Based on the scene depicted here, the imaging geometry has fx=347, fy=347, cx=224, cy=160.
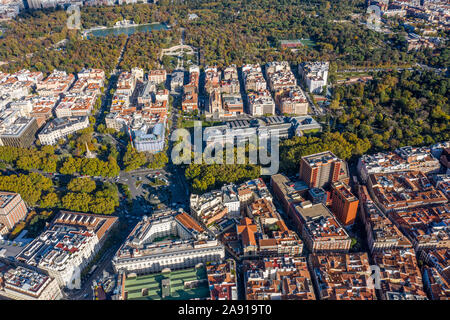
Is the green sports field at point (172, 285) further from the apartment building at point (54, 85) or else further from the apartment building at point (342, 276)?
the apartment building at point (54, 85)

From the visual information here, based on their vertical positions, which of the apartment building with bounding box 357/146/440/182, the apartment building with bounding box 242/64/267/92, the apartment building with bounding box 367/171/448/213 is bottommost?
the apartment building with bounding box 367/171/448/213

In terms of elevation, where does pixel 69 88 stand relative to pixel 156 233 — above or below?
above

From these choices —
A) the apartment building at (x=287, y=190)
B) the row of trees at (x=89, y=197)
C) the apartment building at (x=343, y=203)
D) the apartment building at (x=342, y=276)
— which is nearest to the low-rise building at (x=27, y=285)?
the row of trees at (x=89, y=197)

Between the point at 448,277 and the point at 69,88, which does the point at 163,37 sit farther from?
the point at 448,277

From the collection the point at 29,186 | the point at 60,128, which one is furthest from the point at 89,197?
the point at 60,128

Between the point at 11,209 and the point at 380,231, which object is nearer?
the point at 380,231

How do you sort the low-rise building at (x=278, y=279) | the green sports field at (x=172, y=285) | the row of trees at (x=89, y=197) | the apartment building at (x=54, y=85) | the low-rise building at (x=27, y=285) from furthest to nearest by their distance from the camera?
1. the apartment building at (x=54, y=85)
2. the row of trees at (x=89, y=197)
3. the low-rise building at (x=27, y=285)
4. the green sports field at (x=172, y=285)
5. the low-rise building at (x=278, y=279)

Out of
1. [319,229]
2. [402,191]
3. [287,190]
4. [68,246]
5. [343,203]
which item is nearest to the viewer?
[68,246]

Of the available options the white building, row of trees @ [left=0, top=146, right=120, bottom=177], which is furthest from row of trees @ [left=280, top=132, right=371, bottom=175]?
row of trees @ [left=0, top=146, right=120, bottom=177]

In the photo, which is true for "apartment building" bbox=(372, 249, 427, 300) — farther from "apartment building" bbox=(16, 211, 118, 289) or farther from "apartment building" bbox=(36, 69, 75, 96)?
"apartment building" bbox=(36, 69, 75, 96)

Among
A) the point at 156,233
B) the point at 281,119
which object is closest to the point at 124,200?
the point at 156,233

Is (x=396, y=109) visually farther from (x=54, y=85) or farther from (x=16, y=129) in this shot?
(x=54, y=85)
